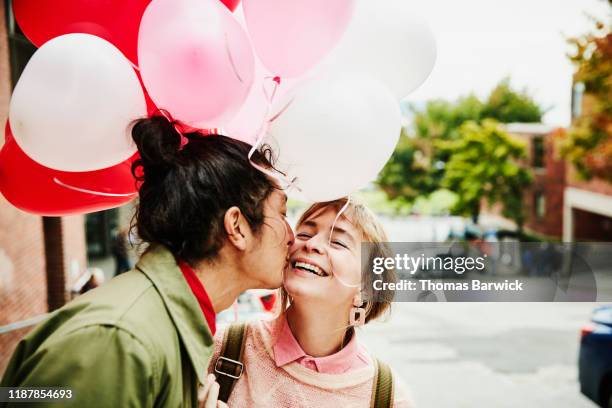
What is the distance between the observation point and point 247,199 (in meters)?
1.59

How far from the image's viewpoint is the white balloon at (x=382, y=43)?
6.11 feet

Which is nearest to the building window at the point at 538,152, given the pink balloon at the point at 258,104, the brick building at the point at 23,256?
the brick building at the point at 23,256

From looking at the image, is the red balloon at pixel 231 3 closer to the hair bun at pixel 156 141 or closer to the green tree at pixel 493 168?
the hair bun at pixel 156 141

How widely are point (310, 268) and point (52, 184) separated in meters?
0.90

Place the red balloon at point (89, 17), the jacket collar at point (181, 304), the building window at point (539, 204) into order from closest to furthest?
the jacket collar at point (181, 304), the red balloon at point (89, 17), the building window at point (539, 204)

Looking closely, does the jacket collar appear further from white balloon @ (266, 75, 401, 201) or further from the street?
the street

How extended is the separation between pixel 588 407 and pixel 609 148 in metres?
6.55

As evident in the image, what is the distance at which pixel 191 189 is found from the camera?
59.8 inches

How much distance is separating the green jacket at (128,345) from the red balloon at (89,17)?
739mm

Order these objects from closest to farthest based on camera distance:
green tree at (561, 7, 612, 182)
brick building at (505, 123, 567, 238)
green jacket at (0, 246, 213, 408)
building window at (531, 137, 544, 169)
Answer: green jacket at (0, 246, 213, 408)
green tree at (561, 7, 612, 182)
brick building at (505, 123, 567, 238)
building window at (531, 137, 544, 169)

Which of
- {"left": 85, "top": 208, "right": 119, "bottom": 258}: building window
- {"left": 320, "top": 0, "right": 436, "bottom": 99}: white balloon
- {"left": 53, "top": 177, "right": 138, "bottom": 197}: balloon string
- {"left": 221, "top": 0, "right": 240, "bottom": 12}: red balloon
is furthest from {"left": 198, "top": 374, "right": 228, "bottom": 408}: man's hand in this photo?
{"left": 85, "top": 208, "right": 119, "bottom": 258}: building window

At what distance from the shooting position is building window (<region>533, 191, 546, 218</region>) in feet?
77.9

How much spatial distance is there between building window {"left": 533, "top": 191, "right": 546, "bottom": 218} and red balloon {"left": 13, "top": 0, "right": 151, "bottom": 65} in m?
24.0

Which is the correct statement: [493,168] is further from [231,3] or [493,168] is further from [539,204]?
[231,3]
